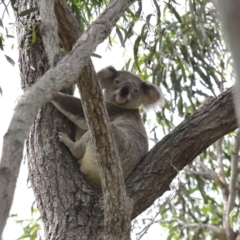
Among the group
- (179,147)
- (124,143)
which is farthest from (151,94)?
(179,147)

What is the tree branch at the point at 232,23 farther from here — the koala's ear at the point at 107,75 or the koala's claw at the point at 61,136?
the koala's ear at the point at 107,75

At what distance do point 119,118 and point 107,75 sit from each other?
1.59 feet

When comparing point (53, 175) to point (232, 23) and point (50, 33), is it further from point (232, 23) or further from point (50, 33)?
point (232, 23)

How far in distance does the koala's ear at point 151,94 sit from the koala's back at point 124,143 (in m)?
0.16

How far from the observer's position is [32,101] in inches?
53.8

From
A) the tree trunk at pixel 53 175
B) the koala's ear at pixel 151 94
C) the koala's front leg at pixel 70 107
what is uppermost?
the koala's ear at pixel 151 94

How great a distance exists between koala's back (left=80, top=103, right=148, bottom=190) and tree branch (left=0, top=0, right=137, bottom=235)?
1120 mm

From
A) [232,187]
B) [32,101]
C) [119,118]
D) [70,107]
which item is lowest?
[32,101]

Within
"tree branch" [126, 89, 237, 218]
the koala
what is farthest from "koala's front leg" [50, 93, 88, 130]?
"tree branch" [126, 89, 237, 218]

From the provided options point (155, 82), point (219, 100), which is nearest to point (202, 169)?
point (155, 82)

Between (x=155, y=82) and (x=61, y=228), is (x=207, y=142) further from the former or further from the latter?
(x=155, y=82)

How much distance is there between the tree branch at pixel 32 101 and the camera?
111 cm

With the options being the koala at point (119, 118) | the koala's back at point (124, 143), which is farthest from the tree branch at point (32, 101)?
the koala's back at point (124, 143)

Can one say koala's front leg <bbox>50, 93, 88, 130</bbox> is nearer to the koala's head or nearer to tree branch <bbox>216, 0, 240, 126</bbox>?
the koala's head
